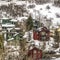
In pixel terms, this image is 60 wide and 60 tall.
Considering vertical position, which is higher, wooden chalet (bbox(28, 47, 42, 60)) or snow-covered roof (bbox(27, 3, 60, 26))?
snow-covered roof (bbox(27, 3, 60, 26))

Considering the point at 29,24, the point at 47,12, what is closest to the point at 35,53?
the point at 29,24

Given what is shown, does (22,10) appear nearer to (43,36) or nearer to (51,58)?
(43,36)

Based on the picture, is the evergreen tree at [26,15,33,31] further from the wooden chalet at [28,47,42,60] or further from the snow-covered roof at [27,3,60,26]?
the wooden chalet at [28,47,42,60]

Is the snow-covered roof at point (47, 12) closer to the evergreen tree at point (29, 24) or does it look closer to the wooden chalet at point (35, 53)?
the evergreen tree at point (29, 24)

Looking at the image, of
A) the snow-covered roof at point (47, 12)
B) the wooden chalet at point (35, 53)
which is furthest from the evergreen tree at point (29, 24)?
the wooden chalet at point (35, 53)

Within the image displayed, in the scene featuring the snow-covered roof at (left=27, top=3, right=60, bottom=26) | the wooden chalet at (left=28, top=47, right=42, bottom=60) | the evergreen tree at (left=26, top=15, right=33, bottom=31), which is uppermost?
the snow-covered roof at (left=27, top=3, right=60, bottom=26)

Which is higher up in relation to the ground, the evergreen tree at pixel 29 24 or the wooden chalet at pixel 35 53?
the evergreen tree at pixel 29 24

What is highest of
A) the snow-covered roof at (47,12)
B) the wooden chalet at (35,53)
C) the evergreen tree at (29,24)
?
the snow-covered roof at (47,12)

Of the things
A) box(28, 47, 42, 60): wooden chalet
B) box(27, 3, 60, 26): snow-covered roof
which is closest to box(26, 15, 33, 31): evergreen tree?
box(27, 3, 60, 26): snow-covered roof

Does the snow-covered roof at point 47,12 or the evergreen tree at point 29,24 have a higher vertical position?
the snow-covered roof at point 47,12

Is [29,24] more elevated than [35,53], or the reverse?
[29,24]

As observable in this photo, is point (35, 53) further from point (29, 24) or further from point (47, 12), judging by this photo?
point (47, 12)

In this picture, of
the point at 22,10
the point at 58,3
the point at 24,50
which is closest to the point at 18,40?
the point at 24,50
